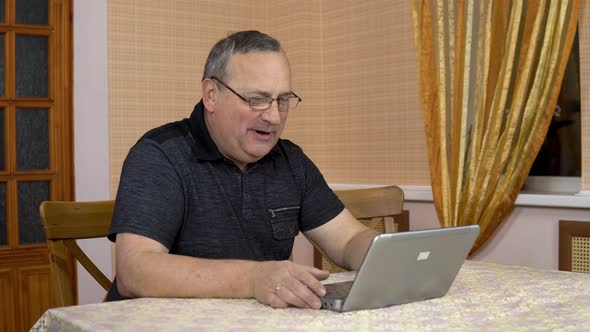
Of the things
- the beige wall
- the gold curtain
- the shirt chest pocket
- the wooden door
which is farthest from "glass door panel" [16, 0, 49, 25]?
the beige wall

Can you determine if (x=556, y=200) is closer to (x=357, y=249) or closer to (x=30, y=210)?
(x=357, y=249)

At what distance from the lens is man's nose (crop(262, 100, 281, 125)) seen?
6.36 feet

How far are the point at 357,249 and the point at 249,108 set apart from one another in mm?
454


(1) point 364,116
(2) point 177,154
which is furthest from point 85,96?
(2) point 177,154

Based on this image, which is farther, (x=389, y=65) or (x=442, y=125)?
(x=389, y=65)

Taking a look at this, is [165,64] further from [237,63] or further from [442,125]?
[237,63]

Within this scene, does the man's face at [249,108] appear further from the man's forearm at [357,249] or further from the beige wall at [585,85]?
the beige wall at [585,85]

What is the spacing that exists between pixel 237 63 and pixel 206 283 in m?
0.63

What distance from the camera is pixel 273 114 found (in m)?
1.94

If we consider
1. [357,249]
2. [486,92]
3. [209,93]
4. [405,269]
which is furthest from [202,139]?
[486,92]

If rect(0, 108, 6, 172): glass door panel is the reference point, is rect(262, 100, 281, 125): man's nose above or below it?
above

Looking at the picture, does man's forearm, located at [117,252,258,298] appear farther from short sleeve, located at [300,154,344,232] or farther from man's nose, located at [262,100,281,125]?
short sleeve, located at [300,154,344,232]

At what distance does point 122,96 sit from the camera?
3795mm

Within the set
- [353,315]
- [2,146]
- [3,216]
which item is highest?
[2,146]
